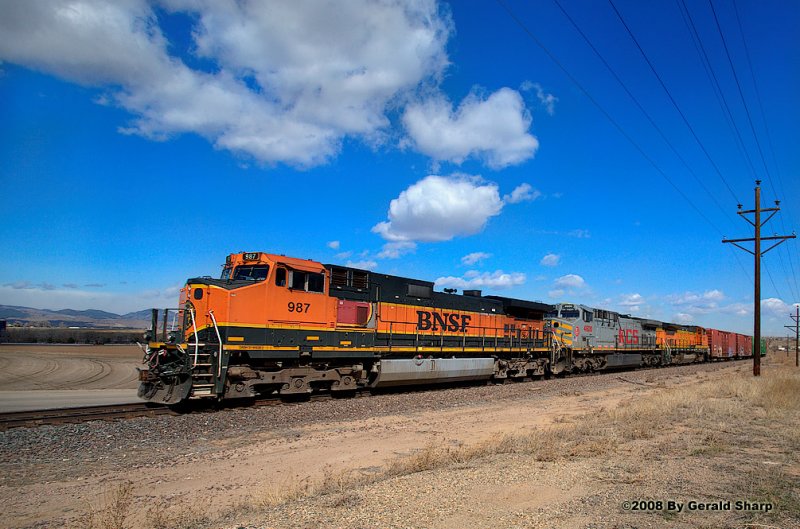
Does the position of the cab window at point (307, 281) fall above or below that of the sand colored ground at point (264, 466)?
above

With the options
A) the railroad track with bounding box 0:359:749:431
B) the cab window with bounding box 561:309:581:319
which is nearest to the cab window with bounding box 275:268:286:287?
the railroad track with bounding box 0:359:749:431

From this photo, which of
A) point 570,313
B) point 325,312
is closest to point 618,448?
point 325,312

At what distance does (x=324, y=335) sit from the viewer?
14.8 meters

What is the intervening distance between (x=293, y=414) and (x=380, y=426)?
229 cm

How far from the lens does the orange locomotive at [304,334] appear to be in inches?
484

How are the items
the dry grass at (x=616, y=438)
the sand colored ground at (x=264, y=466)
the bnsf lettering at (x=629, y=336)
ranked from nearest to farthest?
1. the sand colored ground at (x=264, y=466)
2. the dry grass at (x=616, y=438)
3. the bnsf lettering at (x=629, y=336)

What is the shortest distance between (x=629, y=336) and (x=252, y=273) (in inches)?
1144

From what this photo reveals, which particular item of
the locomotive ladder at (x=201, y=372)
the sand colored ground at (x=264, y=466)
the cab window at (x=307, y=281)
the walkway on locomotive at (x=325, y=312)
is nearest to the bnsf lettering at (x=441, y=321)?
the walkway on locomotive at (x=325, y=312)

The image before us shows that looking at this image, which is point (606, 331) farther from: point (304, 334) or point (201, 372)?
point (201, 372)

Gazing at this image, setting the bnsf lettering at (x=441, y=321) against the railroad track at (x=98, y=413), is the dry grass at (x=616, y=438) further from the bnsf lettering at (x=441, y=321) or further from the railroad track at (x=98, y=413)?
the bnsf lettering at (x=441, y=321)

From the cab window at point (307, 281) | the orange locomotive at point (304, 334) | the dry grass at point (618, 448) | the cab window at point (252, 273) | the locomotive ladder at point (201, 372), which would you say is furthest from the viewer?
the cab window at point (307, 281)

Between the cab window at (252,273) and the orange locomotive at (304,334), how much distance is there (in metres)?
0.03

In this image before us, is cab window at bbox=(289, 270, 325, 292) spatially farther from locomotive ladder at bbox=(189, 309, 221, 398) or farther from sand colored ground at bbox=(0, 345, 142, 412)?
sand colored ground at bbox=(0, 345, 142, 412)

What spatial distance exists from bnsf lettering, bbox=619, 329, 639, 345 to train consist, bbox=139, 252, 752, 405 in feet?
31.8
